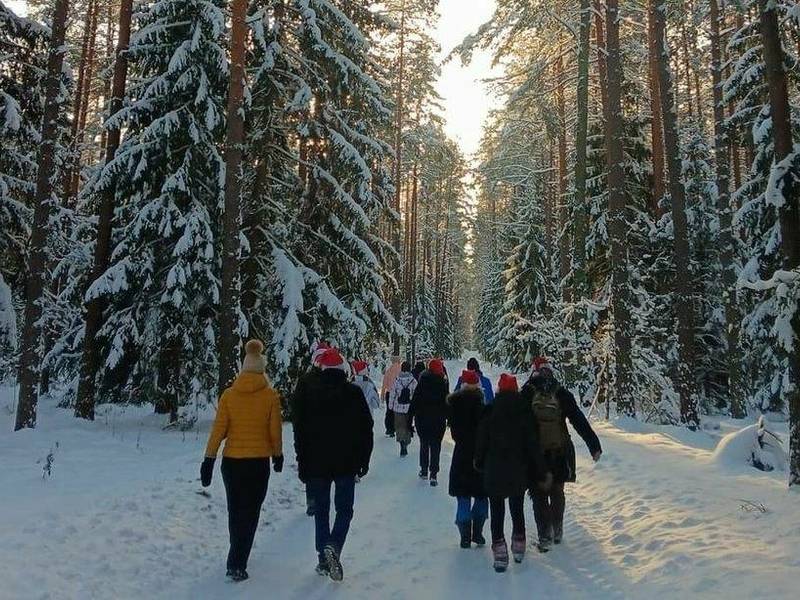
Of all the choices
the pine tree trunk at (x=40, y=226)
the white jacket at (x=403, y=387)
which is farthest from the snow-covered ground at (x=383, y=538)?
the white jacket at (x=403, y=387)

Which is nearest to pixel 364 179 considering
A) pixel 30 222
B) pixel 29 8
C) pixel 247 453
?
pixel 30 222

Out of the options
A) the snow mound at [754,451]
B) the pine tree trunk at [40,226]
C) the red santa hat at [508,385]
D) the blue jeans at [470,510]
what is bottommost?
the blue jeans at [470,510]

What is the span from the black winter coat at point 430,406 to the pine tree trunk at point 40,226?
7.32 meters

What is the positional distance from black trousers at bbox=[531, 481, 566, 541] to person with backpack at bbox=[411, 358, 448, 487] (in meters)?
3.81

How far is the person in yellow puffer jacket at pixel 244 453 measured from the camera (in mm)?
6129

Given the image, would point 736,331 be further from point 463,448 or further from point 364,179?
point 463,448

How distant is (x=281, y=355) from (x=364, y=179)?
534cm

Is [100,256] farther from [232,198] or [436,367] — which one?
[436,367]

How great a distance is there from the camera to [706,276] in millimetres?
22844

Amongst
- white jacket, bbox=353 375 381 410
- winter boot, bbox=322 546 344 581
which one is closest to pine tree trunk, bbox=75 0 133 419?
white jacket, bbox=353 375 381 410

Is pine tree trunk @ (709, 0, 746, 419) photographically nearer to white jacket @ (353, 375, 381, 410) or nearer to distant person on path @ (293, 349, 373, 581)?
white jacket @ (353, 375, 381, 410)

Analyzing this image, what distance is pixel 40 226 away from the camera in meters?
12.4

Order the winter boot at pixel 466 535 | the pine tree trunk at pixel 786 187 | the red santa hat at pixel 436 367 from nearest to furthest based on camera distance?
the winter boot at pixel 466 535 → the pine tree trunk at pixel 786 187 → the red santa hat at pixel 436 367

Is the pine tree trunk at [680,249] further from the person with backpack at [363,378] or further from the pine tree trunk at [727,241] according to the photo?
the person with backpack at [363,378]
